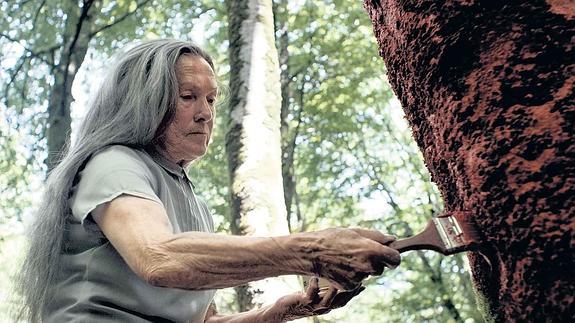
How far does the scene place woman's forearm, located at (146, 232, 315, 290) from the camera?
61.1 inches

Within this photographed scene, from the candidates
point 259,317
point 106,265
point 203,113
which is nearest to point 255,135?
point 259,317

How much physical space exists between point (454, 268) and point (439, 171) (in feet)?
46.9

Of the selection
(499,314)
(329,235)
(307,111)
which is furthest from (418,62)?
(307,111)

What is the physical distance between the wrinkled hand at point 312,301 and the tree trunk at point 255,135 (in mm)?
1803

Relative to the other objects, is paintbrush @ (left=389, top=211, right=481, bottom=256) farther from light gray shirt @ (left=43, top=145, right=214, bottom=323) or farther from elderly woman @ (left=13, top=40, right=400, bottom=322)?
light gray shirt @ (left=43, top=145, right=214, bottom=323)

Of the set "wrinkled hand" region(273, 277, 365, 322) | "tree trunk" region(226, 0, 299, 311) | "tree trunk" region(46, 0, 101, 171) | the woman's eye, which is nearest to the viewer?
"wrinkled hand" region(273, 277, 365, 322)

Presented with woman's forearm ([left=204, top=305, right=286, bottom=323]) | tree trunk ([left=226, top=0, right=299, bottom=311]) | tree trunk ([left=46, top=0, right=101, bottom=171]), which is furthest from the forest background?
woman's forearm ([left=204, top=305, right=286, bottom=323])

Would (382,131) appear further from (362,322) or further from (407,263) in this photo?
(362,322)

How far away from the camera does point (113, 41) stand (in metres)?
11.4

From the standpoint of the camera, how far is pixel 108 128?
212 cm

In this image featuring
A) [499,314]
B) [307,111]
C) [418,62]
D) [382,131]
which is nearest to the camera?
[499,314]

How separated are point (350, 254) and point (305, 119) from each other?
40.1 ft

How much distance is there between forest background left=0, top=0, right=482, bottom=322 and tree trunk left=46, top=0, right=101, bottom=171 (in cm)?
2

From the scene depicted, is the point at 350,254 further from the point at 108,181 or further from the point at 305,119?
the point at 305,119
